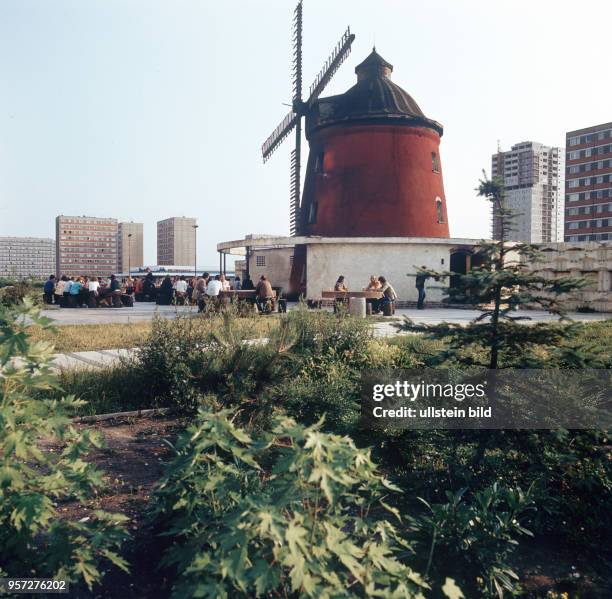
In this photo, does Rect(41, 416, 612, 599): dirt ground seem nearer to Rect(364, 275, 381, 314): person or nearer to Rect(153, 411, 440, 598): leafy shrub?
Rect(153, 411, 440, 598): leafy shrub

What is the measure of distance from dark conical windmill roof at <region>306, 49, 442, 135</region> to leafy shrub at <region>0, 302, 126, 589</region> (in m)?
23.8

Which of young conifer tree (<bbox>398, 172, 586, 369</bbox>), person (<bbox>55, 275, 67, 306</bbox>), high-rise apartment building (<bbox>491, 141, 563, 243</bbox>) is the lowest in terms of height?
person (<bbox>55, 275, 67, 306</bbox>)

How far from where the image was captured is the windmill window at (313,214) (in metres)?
26.4

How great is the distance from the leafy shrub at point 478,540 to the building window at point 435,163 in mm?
24551

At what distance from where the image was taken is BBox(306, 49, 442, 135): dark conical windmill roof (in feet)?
80.4

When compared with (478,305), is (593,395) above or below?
below

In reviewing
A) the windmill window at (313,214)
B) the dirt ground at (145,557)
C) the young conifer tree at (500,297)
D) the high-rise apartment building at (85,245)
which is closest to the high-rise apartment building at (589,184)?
the windmill window at (313,214)

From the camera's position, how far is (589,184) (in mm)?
75125

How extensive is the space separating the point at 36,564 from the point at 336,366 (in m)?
4.36

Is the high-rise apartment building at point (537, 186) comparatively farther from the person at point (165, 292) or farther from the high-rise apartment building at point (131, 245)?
the high-rise apartment building at point (131, 245)

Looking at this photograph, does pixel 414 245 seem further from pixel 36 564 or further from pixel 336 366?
pixel 36 564

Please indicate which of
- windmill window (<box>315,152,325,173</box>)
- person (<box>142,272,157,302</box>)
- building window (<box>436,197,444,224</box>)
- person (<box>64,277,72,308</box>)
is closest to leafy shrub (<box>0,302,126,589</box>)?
person (<box>64,277,72,308</box>)

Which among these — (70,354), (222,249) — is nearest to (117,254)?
(222,249)

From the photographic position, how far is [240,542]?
172cm
